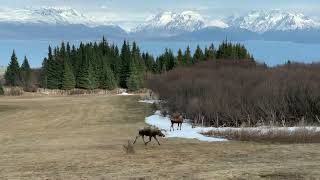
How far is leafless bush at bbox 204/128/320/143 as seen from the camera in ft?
108

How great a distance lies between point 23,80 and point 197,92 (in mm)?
89215

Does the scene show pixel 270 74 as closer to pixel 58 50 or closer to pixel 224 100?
pixel 224 100

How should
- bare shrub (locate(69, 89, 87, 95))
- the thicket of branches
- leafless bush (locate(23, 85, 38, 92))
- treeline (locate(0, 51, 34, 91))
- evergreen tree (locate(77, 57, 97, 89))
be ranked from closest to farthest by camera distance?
the thicket of branches, bare shrub (locate(69, 89, 87, 95)), leafless bush (locate(23, 85, 38, 92)), evergreen tree (locate(77, 57, 97, 89)), treeline (locate(0, 51, 34, 91))

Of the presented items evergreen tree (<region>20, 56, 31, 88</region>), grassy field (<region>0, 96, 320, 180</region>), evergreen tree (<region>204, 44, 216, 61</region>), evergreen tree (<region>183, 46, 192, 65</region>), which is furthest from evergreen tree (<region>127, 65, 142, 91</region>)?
grassy field (<region>0, 96, 320, 180</region>)

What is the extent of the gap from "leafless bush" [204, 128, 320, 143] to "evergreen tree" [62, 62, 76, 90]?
9986cm

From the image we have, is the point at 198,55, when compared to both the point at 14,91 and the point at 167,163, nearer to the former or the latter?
the point at 14,91

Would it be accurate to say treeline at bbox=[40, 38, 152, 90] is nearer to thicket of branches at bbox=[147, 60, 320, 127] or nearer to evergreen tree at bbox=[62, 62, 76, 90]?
evergreen tree at bbox=[62, 62, 76, 90]

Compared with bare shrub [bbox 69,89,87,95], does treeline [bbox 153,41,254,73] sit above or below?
above

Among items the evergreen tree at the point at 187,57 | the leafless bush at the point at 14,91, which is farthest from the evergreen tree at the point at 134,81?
the leafless bush at the point at 14,91

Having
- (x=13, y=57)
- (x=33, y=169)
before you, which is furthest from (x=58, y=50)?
(x=33, y=169)

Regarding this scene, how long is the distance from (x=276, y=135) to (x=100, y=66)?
106619 millimetres

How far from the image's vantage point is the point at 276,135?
34781mm

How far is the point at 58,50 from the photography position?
147 metres

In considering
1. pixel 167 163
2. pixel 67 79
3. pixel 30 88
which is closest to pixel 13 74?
pixel 30 88
